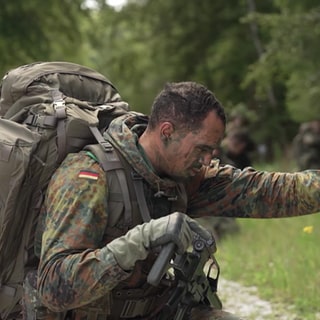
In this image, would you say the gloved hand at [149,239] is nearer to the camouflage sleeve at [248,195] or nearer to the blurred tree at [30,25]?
the camouflage sleeve at [248,195]

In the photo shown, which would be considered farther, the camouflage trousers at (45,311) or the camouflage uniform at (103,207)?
the camouflage trousers at (45,311)

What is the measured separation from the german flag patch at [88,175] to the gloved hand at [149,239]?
1.14ft

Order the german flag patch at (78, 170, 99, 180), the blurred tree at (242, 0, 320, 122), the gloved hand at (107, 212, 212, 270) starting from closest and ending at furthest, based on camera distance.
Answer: the gloved hand at (107, 212, 212, 270) < the german flag patch at (78, 170, 99, 180) < the blurred tree at (242, 0, 320, 122)

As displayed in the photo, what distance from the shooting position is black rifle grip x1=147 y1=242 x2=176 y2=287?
8.97 feet

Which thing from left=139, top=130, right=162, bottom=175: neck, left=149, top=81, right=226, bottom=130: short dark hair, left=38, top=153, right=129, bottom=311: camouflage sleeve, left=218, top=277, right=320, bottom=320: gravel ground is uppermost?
left=149, top=81, right=226, bottom=130: short dark hair

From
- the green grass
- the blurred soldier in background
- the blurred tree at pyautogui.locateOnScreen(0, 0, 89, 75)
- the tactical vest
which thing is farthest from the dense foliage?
the tactical vest

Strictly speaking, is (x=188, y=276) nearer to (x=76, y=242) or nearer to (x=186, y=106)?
(x=76, y=242)

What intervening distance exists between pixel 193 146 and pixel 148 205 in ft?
1.16

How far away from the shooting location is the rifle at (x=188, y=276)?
276cm

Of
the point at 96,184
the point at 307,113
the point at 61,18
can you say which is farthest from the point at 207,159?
the point at 61,18

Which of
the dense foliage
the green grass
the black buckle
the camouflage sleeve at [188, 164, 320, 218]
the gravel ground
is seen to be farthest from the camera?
the dense foliage

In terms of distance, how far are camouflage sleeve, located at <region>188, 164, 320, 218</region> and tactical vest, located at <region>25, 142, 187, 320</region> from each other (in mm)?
271

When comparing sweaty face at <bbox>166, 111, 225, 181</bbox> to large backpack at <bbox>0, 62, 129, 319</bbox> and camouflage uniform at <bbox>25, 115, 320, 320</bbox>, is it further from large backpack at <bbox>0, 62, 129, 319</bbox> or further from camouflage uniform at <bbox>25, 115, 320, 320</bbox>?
large backpack at <bbox>0, 62, 129, 319</bbox>

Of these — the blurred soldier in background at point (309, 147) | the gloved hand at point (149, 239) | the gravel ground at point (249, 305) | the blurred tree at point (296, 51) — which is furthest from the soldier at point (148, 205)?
the blurred soldier in background at point (309, 147)
